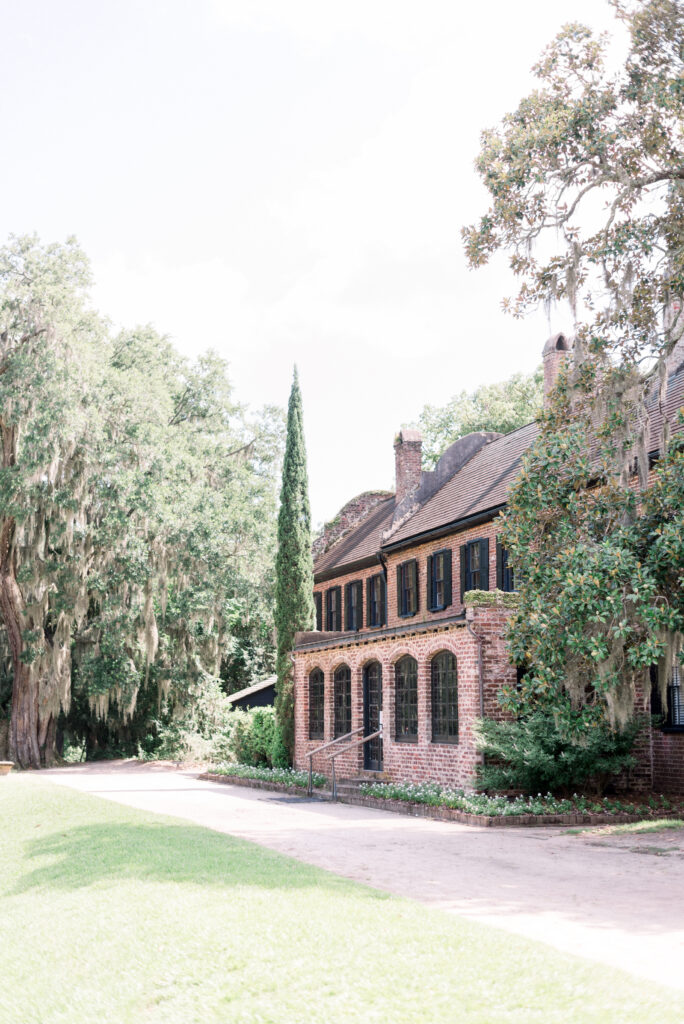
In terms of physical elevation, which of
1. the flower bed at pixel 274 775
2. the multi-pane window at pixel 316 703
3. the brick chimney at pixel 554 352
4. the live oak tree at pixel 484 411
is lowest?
the flower bed at pixel 274 775

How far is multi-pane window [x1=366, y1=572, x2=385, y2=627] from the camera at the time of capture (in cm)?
2882

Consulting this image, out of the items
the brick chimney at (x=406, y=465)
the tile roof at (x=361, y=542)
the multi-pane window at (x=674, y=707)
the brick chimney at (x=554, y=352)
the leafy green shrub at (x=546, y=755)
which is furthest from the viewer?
the tile roof at (x=361, y=542)

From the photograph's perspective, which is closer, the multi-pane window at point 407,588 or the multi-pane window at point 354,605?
the multi-pane window at point 407,588

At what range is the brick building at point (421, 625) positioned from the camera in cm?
→ 1686

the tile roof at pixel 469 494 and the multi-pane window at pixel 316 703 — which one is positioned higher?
the tile roof at pixel 469 494

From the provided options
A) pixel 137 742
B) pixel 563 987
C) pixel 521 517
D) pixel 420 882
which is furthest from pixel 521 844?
pixel 137 742

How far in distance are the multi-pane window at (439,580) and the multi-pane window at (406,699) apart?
180 inches

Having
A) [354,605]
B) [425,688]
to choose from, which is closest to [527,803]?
[425,688]

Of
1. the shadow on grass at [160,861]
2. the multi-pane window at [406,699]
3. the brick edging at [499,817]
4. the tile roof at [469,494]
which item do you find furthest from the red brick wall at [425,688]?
the shadow on grass at [160,861]

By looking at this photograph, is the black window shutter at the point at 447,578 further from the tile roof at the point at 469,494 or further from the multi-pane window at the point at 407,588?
the multi-pane window at the point at 407,588

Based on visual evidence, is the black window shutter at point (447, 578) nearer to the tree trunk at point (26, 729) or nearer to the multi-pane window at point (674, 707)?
the multi-pane window at point (674, 707)

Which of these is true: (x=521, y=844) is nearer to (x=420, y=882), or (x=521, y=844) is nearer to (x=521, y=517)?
(x=420, y=882)

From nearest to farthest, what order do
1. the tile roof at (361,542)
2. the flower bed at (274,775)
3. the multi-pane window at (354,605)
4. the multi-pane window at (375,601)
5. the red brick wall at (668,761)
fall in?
the red brick wall at (668,761) → the flower bed at (274,775) → the multi-pane window at (375,601) → the tile roof at (361,542) → the multi-pane window at (354,605)

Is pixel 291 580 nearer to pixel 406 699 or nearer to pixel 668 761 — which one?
pixel 406 699
